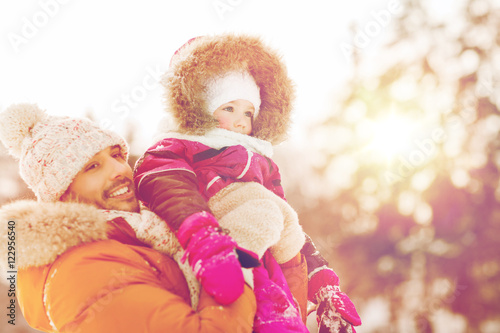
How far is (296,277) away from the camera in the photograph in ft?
5.82

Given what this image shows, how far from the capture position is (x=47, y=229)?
1.30 metres

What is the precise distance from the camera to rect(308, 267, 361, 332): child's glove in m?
1.74

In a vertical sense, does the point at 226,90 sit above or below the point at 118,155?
above

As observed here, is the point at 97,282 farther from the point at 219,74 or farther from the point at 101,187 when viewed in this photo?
the point at 219,74

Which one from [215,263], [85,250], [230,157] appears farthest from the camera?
[230,157]

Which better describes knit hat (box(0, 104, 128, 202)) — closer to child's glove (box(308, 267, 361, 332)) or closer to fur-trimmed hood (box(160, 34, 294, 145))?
fur-trimmed hood (box(160, 34, 294, 145))

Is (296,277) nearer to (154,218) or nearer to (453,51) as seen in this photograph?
(154,218)

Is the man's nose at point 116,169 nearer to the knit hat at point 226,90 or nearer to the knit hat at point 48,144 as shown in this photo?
the knit hat at point 48,144

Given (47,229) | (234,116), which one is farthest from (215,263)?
(234,116)

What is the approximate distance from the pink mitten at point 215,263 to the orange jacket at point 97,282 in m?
0.07

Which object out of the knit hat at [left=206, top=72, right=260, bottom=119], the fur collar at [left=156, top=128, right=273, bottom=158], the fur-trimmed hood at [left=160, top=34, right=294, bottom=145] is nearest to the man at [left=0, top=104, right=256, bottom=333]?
the fur collar at [left=156, top=128, right=273, bottom=158]

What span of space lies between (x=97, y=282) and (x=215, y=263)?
39 cm

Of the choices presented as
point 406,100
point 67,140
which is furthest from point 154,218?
point 406,100

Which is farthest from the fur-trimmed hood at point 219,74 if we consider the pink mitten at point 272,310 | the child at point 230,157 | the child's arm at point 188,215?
the pink mitten at point 272,310
